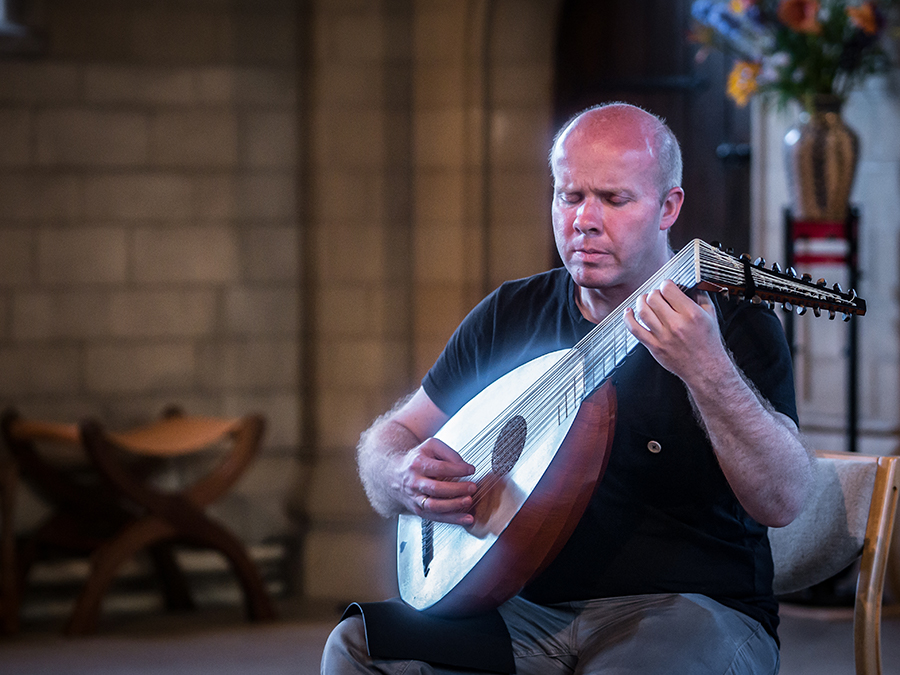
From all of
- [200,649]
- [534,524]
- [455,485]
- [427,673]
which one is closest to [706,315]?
[534,524]

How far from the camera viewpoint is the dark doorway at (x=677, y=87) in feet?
12.5

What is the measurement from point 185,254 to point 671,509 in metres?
2.82

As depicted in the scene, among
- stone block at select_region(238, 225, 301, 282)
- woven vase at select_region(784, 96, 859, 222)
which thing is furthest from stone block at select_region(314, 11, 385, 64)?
woven vase at select_region(784, 96, 859, 222)

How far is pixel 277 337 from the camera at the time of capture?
4.00m

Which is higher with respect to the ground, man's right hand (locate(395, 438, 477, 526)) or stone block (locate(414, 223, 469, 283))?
stone block (locate(414, 223, 469, 283))

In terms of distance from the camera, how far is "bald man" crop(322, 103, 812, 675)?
4.52ft

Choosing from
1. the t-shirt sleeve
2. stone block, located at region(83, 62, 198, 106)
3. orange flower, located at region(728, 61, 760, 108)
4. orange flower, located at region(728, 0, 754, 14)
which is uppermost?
orange flower, located at region(728, 0, 754, 14)

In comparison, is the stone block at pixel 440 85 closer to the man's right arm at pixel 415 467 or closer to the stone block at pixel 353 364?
the stone block at pixel 353 364

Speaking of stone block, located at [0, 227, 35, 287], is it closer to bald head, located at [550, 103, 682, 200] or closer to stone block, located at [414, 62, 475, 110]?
stone block, located at [414, 62, 475, 110]

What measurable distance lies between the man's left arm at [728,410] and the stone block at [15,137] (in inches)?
123

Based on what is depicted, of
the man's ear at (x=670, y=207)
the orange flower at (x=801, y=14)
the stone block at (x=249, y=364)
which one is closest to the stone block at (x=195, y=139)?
the stone block at (x=249, y=364)

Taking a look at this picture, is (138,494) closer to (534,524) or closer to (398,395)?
(398,395)

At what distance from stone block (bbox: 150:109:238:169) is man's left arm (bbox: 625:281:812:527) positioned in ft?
9.57

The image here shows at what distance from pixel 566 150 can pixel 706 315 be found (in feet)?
1.30
